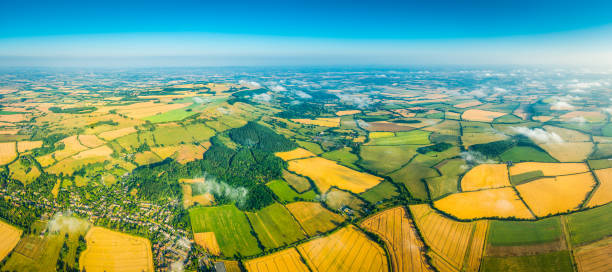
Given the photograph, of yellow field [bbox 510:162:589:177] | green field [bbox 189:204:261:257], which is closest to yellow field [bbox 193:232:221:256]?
green field [bbox 189:204:261:257]

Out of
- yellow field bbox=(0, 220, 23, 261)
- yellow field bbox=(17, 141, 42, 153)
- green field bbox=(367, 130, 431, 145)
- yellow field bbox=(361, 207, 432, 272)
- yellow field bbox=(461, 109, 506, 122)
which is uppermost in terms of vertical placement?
yellow field bbox=(461, 109, 506, 122)

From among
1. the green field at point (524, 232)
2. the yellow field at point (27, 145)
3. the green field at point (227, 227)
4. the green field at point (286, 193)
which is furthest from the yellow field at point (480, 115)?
the yellow field at point (27, 145)

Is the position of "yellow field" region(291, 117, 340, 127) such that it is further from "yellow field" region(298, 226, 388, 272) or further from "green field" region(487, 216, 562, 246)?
"green field" region(487, 216, 562, 246)

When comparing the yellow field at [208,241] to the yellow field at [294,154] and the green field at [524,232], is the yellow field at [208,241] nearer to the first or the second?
the yellow field at [294,154]

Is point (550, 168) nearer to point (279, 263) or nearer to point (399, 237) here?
point (399, 237)

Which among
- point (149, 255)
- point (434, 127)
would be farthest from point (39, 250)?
point (434, 127)

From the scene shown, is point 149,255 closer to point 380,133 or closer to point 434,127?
point 380,133
